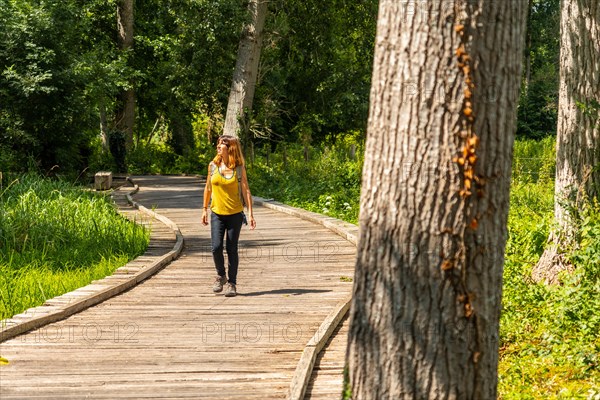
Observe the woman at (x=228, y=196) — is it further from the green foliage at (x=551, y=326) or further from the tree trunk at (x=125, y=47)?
the tree trunk at (x=125, y=47)

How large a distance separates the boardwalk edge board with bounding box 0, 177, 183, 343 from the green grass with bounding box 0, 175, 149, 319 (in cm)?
42

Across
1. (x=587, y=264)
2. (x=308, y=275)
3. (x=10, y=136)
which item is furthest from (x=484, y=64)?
(x=10, y=136)

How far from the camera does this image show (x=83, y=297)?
962cm

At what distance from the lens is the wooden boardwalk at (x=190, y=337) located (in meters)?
6.48

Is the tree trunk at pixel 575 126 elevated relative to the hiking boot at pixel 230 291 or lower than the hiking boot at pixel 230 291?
elevated

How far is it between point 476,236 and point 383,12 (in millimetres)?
1181

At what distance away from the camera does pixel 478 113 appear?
4.38 m

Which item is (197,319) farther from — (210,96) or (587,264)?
(210,96)

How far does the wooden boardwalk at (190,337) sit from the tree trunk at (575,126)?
2.45 metres

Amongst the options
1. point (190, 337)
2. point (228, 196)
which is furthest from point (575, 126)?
point (190, 337)

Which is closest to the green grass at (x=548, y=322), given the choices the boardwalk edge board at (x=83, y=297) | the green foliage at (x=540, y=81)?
the boardwalk edge board at (x=83, y=297)

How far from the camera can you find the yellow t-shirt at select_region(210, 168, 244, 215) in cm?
1016

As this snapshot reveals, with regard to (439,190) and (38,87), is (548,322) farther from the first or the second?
(38,87)

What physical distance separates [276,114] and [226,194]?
22.0 meters
